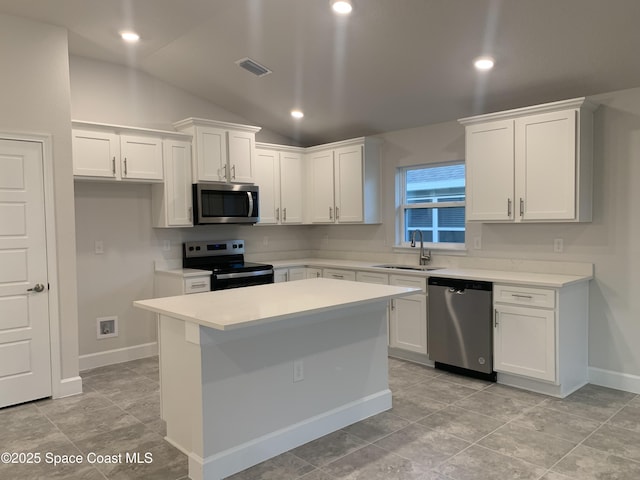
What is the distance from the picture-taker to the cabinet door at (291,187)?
561 centimetres

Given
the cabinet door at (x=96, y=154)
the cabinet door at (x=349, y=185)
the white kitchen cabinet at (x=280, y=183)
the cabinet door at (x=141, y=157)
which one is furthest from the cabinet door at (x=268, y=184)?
the cabinet door at (x=96, y=154)

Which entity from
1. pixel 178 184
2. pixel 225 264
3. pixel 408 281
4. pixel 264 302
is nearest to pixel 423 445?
pixel 264 302

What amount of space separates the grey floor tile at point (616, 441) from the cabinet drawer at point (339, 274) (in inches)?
101

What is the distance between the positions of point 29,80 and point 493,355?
13.6 ft

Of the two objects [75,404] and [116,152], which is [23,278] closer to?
[75,404]

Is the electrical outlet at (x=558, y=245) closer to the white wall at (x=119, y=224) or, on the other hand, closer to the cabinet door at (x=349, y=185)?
the cabinet door at (x=349, y=185)

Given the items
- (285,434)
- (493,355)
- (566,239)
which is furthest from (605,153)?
(285,434)

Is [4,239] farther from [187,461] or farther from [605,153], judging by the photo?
[605,153]

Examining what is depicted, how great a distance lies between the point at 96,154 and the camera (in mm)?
4156

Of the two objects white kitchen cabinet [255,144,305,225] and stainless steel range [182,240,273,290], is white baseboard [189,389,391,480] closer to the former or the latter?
stainless steel range [182,240,273,290]

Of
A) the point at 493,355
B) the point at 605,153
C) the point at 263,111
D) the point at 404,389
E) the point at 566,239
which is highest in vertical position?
the point at 263,111

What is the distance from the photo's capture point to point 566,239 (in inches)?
155

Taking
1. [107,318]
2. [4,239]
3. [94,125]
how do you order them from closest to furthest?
1. [4,239]
2. [94,125]
3. [107,318]

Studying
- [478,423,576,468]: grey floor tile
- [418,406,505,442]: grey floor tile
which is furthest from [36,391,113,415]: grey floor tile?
[478,423,576,468]: grey floor tile
